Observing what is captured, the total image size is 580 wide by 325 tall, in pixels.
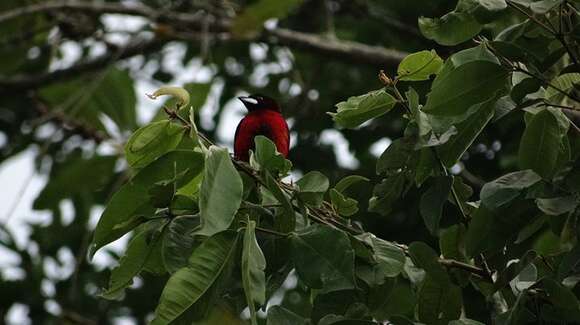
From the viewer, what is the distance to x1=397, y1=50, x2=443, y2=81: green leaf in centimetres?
232

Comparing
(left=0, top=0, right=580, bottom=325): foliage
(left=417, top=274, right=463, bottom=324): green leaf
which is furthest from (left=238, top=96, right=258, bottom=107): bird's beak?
(left=417, top=274, right=463, bottom=324): green leaf

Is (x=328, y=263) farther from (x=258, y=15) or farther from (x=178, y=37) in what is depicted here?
(x=178, y=37)

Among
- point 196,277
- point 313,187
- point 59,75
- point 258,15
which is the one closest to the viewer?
point 196,277

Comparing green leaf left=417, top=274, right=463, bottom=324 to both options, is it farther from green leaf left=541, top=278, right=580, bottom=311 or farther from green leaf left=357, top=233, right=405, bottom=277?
green leaf left=541, top=278, right=580, bottom=311

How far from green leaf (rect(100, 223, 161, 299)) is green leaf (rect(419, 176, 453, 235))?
1.83 ft

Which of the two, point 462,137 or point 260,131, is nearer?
point 462,137

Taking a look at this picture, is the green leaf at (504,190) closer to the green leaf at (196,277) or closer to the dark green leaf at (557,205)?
the dark green leaf at (557,205)

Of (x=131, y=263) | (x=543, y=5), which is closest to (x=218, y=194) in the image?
(x=131, y=263)

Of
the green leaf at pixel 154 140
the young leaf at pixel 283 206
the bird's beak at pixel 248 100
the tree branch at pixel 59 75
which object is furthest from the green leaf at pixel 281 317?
the tree branch at pixel 59 75

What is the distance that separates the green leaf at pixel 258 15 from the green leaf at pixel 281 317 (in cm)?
285

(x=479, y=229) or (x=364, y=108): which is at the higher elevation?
(x=364, y=108)

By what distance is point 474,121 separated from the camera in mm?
2334

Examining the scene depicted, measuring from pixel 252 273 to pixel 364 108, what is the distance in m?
0.52

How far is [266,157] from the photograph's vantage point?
7.31ft
